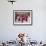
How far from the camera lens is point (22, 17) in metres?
5.29

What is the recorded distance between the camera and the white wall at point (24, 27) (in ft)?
17.2

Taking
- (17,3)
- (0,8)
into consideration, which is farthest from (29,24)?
(0,8)

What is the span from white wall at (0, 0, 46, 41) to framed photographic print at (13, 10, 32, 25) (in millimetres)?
117

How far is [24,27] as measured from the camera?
17.3 ft

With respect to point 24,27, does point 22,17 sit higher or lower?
higher

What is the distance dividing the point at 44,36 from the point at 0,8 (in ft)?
6.66

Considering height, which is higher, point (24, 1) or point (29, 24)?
point (24, 1)

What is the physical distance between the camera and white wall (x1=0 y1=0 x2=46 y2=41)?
523 cm

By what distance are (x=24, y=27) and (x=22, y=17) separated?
0.40 meters

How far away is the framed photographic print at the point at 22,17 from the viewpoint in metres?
5.26

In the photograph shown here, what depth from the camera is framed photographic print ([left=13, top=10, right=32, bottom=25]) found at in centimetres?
526

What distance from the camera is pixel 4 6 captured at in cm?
528

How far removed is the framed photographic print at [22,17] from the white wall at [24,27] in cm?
12

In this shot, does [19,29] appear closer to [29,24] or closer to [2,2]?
[29,24]
